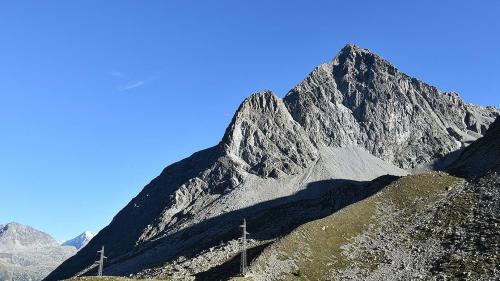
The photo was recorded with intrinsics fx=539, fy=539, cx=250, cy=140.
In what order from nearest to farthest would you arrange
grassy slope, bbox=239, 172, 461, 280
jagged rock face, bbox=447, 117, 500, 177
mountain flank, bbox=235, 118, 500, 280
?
1. mountain flank, bbox=235, 118, 500, 280
2. grassy slope, bbox=239, 172, 461, 280
3. jagged rock face, bbox=447, 117, 500, 177

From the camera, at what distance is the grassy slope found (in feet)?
258

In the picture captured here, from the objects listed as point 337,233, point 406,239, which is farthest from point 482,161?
point 337,233

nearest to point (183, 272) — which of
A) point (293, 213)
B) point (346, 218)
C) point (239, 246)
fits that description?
point (239, 246)

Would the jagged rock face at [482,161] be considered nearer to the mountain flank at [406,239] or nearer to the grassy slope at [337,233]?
the mountain flank at [406,239]

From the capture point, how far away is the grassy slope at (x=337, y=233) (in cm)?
7850

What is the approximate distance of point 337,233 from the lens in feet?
301

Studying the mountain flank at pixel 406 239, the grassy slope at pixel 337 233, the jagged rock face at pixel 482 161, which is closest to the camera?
the mountain flank at pixel 406 239

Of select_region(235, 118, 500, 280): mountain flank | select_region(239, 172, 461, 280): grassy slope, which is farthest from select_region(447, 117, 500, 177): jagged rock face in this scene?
select_region(239, 172, 461, 280): grassy slope

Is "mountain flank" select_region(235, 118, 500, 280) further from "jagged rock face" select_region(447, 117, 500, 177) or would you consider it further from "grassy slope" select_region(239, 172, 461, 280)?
"jagged rock face" select_region(447, 117, 500, 177)

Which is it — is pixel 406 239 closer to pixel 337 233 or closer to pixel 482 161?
pixel 337 233

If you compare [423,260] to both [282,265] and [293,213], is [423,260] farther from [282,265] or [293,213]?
[293,213]

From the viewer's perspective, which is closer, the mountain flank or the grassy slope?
the mountain flank

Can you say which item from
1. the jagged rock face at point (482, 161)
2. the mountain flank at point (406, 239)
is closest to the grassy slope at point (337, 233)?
the mountain flank at point (406, 239)

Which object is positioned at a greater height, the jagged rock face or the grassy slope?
the jagged rock face
